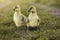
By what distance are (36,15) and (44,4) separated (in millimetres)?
166

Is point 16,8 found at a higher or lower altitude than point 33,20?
higher

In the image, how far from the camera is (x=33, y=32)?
198cm

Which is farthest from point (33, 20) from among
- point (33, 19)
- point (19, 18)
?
point (19, 18)

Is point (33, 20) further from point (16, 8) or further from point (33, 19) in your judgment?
point (16, 8)

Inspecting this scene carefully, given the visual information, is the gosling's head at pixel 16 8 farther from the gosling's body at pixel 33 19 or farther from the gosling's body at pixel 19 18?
the gosling's body at pixel 33 19

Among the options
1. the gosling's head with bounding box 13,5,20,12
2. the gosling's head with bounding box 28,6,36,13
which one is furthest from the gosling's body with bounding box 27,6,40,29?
the gosling's head with bounding box 13,5,20,12

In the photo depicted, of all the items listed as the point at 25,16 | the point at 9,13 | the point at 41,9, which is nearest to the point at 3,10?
the point at 9,13

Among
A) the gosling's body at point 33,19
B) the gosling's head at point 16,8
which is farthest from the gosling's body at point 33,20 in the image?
the gosling's head at point 16,8

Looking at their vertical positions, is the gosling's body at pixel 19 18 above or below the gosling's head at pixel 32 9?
below

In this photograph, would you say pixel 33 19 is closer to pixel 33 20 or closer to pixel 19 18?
pixel 33 20

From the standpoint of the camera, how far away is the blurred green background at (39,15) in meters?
1.95

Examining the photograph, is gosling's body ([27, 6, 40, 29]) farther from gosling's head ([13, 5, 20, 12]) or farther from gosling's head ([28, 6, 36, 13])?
gosling's head ([13, 5, 20, 12])

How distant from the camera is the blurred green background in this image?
1.95 m

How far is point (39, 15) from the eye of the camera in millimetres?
2043
